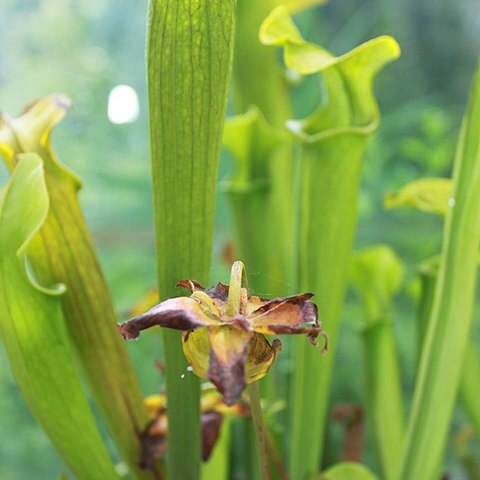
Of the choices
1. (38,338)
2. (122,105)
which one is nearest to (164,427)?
(38,338)

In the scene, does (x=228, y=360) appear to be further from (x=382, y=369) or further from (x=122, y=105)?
(x=122, y=105)

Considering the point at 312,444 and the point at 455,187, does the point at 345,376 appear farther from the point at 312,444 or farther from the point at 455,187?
the point at 455,187

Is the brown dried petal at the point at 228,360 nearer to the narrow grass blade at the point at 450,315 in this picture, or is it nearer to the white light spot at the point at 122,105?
the narrow grass blade at the point at 450,315

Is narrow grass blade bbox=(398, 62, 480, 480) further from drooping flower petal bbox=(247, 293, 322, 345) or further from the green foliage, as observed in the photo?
drooping flower petal bbox=(247, 293, 322, 345)

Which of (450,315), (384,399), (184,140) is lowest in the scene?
(384,399)

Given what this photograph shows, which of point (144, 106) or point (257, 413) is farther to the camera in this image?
point (144, 106)

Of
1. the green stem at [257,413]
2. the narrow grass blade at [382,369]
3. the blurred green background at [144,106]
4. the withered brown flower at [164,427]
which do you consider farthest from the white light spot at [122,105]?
the green stem at [257,413]

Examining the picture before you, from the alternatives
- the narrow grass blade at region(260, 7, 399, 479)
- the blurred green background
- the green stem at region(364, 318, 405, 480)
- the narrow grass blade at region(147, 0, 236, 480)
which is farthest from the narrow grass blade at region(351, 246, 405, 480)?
the blurred green background
